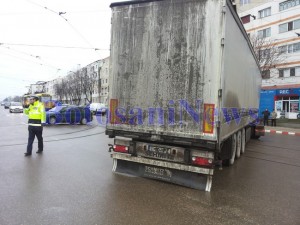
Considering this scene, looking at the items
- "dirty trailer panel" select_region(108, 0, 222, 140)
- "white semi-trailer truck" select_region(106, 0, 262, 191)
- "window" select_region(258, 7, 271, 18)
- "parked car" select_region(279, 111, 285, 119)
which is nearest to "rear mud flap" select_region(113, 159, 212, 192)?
"white semi-trailer truck" select_region(106, 0, 262, 191)

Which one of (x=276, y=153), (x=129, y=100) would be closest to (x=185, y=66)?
(x=129, y=100)

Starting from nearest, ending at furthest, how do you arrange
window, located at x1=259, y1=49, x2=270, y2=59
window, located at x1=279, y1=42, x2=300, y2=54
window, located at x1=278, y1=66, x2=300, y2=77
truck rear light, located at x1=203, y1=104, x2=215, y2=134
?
truck rear light, located at x1=203, y1=104, x2=215, y2=134
window, located at x1=259, y1=49, x2=270, y2=59
window, located at x1=278, y1=66, x2=300, y2=77
window, located at x1=279, y1=42, x2=300, y2=54

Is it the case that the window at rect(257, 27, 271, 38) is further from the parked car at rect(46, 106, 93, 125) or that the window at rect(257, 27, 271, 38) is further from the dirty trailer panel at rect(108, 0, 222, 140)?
the dirty trailer panel at rect(108, 0, 222, 140)

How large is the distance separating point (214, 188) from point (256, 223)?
172 cm

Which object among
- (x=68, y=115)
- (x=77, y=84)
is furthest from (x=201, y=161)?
(x=77, y=84)

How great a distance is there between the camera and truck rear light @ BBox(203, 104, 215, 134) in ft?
16.9

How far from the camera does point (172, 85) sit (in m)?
5.52

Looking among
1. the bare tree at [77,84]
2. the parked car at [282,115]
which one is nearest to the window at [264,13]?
the parked car at [282,115]

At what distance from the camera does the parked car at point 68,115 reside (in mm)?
20531

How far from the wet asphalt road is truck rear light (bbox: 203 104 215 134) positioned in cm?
124

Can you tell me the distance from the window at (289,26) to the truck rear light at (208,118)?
38.3 meters

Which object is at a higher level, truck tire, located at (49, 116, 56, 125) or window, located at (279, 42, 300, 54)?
window, located at (279, 42, 300, 54)

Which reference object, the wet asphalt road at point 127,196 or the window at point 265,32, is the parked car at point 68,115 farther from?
the window at point 265,32

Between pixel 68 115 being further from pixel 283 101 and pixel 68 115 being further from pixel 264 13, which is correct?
pixel 264 13
